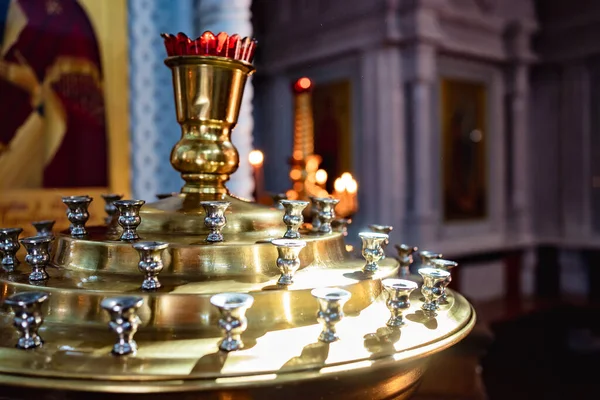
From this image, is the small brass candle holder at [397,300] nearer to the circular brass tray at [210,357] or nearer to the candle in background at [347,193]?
the circular brass tray at [210,357]

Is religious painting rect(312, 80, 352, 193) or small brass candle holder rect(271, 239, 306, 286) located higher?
religious painting rect(312, 80, 352, 193)

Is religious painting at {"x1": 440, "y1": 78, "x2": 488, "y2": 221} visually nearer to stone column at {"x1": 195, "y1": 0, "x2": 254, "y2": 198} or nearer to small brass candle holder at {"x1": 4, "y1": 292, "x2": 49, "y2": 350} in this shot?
stone column at {"x1": 195, "y1": 0, "x2": 254, "y2": 198}

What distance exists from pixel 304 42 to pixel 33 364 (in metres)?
7.15

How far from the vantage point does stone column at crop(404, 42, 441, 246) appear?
6293 mm

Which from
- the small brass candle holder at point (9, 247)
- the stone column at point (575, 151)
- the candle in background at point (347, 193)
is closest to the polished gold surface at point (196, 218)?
the small brass candle holder at point (9, 247)

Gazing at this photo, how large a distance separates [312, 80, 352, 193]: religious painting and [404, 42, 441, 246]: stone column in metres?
0.85

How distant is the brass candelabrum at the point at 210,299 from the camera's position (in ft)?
2.51

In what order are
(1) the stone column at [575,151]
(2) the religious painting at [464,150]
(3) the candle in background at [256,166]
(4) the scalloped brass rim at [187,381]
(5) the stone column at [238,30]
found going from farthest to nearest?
(1) the stone column at [575,151] < (2) the religious painting at [464,150] < (3) the candle in background at [256,166] < (5) the stone column at [238,30] < (4) the scalloped brass rim at [187,381]

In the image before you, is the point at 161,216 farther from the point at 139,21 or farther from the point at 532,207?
the point at 532,207

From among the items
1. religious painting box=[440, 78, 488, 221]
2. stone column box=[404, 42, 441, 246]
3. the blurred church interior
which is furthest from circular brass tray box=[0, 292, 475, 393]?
religious painting box=[440, 78, 488, 221]

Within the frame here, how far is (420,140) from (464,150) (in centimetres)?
127

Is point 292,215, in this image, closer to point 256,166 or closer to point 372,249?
point 372,249

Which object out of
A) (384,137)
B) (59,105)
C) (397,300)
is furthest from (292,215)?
(384,137)

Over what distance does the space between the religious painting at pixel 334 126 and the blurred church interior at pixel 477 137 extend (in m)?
0.02
